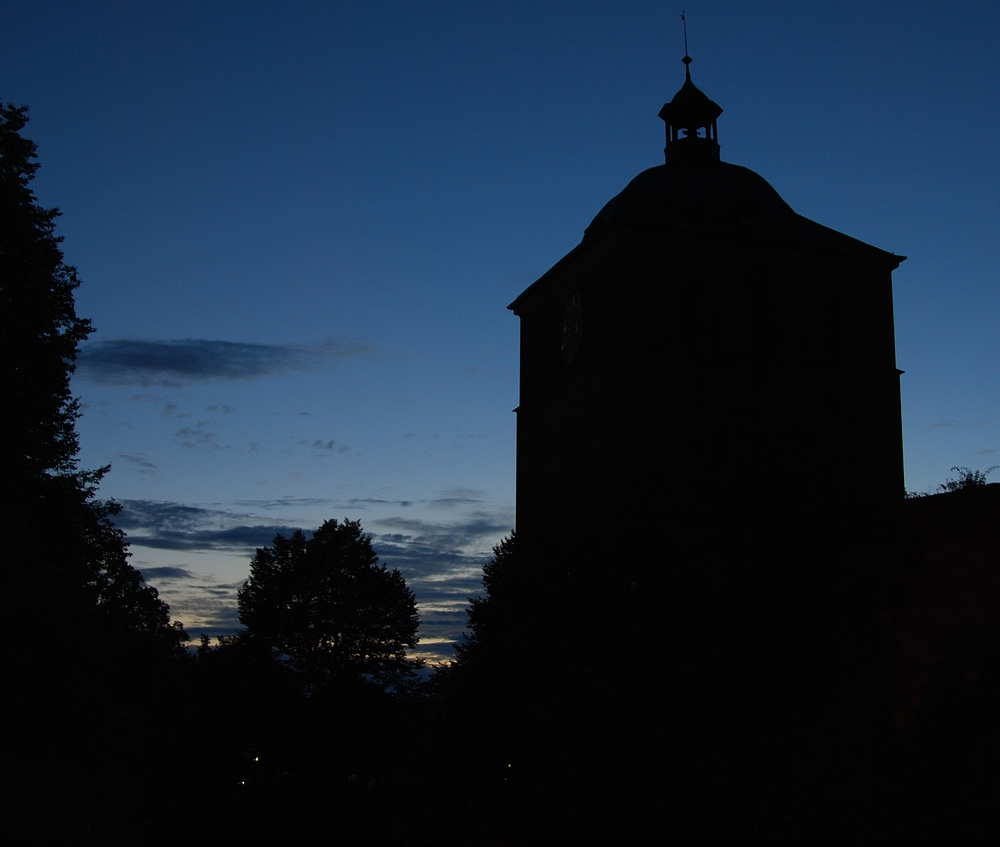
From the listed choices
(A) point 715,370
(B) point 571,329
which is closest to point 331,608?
(B) point 571,329

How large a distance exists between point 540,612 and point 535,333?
17.5 metres

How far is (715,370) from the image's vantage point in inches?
1387

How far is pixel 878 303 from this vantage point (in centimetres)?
3841

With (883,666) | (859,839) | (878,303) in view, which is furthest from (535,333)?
(859,839)

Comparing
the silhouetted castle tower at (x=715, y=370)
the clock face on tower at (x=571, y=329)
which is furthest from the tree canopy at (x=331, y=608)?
the clock face on tower at (x=571, y=329)

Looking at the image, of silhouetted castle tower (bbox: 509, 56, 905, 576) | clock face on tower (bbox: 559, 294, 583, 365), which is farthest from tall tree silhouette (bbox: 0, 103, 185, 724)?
clock face on tower (bbox: 559, 294, 583, 365)

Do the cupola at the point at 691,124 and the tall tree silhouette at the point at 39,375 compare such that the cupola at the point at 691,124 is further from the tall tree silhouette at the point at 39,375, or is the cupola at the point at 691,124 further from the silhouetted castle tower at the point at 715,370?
the tall tree silhouette at the point at 39,375

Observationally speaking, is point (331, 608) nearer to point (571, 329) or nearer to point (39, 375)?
point (571, 329)

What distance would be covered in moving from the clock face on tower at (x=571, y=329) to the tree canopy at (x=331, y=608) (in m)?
15.6

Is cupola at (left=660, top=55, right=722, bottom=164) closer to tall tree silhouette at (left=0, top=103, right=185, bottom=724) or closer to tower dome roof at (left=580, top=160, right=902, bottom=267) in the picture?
tower dome roof at (left=580, top=160, right=902, bottom=267)

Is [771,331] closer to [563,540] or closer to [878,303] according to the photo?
[878,303]

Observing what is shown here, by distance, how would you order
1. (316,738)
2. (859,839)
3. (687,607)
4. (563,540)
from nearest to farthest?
(859,839)
(687,607)
(563,540)
(316,738)

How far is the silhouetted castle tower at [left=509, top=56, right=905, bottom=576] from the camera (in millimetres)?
33812

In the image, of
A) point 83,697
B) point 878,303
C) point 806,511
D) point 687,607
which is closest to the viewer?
point 83,697
